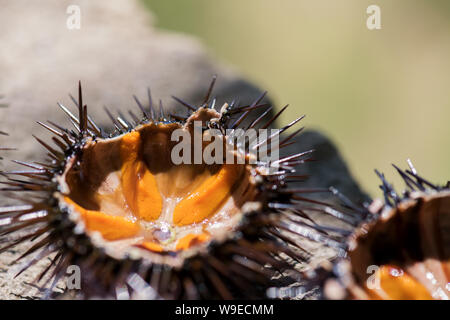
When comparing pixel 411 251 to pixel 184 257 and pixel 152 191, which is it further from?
pixel 152 191

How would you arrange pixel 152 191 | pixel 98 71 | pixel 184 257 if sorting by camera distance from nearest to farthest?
1. pixel 184 257
2. pixel 152 191
3. pixel 98 71

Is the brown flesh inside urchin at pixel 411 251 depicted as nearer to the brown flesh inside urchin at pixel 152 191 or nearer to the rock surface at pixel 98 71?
the brown flesh inside urchin at pixel 152 191

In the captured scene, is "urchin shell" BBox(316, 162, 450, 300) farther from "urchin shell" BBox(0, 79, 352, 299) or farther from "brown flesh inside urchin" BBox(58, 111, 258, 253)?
"brown flesh inside urchin" BBox(58, 111, 258, 253)

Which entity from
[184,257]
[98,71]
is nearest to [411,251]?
[184,257]

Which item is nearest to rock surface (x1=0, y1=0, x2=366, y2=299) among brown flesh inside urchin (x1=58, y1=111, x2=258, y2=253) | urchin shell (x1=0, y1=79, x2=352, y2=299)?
brown flesh inside urchin (x1=58, y1=111, x2=258, y2=253)

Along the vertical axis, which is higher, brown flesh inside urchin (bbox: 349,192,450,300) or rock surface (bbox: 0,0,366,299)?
rock surface (bbox: 0,0,366,299)
